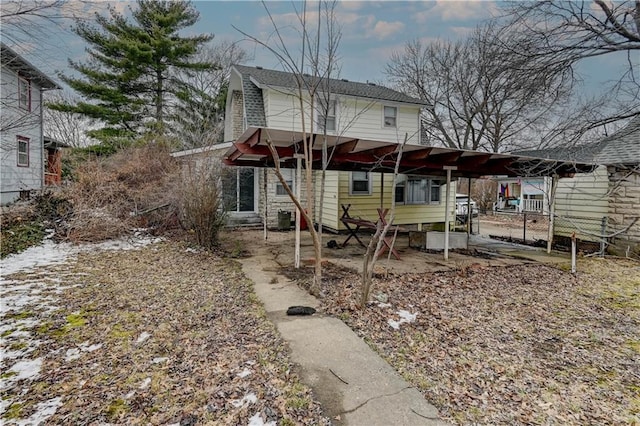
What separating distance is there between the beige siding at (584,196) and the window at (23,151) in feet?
63.9

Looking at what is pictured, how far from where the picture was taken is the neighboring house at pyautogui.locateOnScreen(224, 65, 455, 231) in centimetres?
1162

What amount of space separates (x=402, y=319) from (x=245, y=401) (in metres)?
2.45

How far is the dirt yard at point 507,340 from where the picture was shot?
2734mm

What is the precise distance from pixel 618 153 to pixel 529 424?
34.4ft

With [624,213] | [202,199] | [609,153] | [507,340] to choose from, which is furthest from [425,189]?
[507,340]

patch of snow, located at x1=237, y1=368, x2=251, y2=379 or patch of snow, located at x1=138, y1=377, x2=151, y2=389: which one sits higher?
patch of snow, located at x1=237, y1=368, x2=251, y2=379

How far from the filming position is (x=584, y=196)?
1020 centimetres

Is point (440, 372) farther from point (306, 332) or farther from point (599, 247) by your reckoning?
point (599, 247)

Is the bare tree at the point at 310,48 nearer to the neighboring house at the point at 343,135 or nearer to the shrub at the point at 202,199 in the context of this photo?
the shrub at the point at 202,199

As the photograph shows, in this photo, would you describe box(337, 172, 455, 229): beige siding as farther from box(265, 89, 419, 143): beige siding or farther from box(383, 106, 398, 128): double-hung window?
box(383, 106, 398, 128): double-hung window

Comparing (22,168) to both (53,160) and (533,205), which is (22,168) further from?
(533,205)

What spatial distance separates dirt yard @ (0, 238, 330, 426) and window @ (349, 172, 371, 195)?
270 inches

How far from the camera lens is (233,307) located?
454 centimetres

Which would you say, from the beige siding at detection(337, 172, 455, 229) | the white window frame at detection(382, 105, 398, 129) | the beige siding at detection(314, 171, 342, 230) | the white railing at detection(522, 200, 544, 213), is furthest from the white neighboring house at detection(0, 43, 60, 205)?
the white railing at detection(522, 200, 544, 213)
